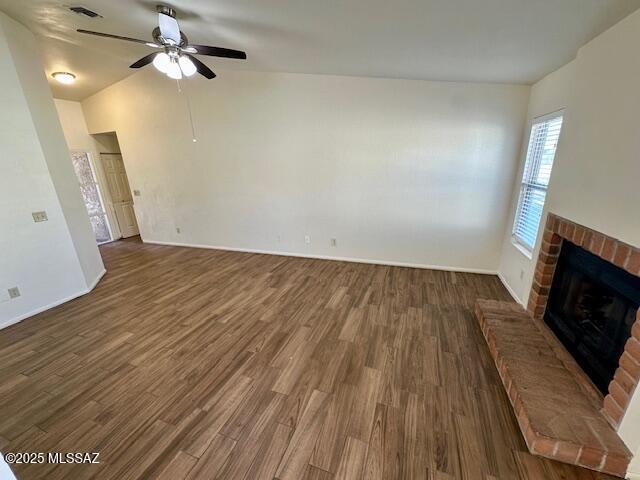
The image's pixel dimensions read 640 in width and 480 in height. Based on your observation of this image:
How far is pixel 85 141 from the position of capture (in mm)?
5238

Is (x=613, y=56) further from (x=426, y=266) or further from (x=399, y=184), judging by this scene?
(x=426, y=266)

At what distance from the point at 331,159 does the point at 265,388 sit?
→ 315cm

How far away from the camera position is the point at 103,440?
151 cm

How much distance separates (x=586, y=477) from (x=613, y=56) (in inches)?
101

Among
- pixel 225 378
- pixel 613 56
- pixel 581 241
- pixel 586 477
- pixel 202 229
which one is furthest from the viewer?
pixel 202 229

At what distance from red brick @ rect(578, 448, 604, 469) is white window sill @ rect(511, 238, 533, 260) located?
189 cm

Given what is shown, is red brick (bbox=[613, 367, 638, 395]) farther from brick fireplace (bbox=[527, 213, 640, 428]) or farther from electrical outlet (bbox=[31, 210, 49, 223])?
electrical outlet (bbox=[31, 210, 49, 223])

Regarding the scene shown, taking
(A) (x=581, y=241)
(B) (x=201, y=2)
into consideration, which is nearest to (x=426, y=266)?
(A) (x=581, y=241)

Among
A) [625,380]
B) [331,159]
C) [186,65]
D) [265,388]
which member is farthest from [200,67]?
[625,380]

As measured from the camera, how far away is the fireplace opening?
1.55 m

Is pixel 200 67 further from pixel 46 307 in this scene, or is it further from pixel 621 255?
pixel 621 255

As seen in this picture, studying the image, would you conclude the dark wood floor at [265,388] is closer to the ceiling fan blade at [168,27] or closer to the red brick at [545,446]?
the red brick at [545,446]

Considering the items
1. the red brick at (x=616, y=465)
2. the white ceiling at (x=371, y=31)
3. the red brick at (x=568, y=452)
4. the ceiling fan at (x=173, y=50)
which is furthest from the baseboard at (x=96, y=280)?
the red brick at (x=616, y=465)

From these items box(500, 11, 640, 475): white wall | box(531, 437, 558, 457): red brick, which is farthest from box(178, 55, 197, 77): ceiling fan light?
box(531, 437, 558, 457): red brick
